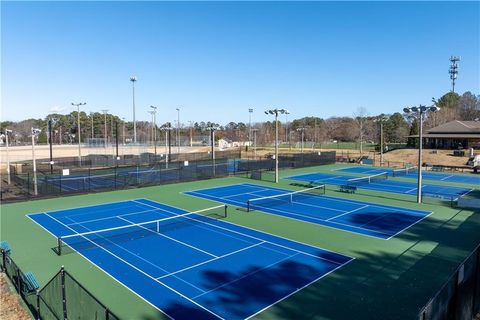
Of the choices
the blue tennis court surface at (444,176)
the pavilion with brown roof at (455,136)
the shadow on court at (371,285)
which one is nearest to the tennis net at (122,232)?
the shadow on court at (371,285)

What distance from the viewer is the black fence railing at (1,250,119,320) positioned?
26.5ft

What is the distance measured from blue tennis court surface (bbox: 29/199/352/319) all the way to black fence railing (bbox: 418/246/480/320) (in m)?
4.65

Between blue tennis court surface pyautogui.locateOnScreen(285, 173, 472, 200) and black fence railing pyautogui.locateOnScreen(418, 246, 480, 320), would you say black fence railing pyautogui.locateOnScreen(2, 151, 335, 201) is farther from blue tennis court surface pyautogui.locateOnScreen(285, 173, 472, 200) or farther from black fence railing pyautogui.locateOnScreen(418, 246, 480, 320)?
black fence railing pyautogui.locateOnScreen(418, 246, 480, 320)

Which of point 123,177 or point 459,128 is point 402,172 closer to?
point 123,177

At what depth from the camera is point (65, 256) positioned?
50.4 ft

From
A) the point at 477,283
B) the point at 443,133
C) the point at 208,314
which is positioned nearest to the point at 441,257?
the point at 477,283

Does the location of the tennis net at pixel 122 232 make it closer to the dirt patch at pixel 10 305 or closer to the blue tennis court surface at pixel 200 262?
the blue tennis court surface at pixel 200 262

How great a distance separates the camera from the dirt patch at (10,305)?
34.2ft

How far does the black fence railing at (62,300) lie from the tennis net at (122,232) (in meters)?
4.25

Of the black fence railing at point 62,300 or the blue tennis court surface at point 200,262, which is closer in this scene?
the black fence railing at point 62,300

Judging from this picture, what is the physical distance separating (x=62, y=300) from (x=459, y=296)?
30.8 ft

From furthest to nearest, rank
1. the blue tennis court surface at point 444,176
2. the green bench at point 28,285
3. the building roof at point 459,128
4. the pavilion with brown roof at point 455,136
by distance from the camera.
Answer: the building roof at point 459,128 < the pavilion with brown roof at point 455,136 < the blue tennis court surface at point 444,176 < the green bench at point 28,285

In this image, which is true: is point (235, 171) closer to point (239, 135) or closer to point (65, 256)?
point (65, 256)

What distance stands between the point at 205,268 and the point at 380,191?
21.5 m
